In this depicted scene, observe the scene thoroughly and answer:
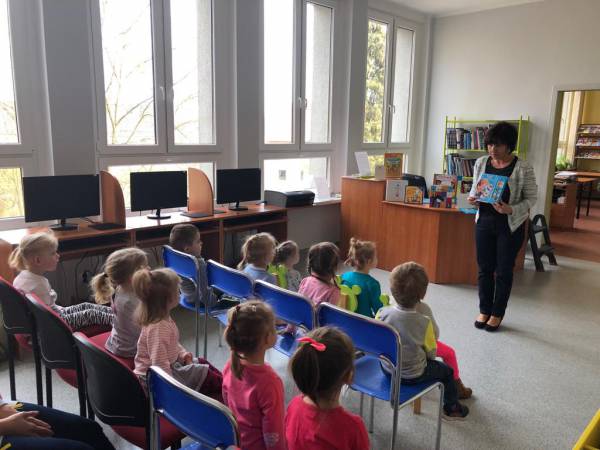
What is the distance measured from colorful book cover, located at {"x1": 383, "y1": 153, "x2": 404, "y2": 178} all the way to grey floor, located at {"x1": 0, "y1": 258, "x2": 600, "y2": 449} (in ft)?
4.31

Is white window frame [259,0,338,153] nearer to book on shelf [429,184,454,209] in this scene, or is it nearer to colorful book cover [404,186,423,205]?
colorful book cover [404,186,423,205]

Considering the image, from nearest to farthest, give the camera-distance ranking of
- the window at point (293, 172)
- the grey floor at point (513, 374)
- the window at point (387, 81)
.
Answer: the grey floor at point (513, 374), the window at point (293, 172), the window at point (387, 81)

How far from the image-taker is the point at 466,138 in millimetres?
6562

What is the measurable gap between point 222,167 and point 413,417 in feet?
10.8

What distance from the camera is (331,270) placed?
2.40m

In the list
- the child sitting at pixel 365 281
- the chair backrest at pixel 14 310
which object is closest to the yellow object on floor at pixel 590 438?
the child sitting at pixel 365 281

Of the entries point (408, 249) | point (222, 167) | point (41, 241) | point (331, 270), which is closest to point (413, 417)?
point (331, 270)

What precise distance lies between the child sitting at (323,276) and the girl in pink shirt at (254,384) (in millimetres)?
850

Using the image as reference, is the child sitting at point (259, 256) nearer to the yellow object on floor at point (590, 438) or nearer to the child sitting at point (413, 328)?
the child sitting at point (413, 328)

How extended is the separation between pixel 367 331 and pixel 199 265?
4.26 ft

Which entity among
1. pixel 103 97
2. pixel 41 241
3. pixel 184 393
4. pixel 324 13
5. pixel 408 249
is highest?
pixel 324 13

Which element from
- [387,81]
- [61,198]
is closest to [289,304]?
[61,198]

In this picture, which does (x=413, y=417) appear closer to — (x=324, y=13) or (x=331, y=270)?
(x=331, y=270)

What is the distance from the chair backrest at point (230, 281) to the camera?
242 cm
